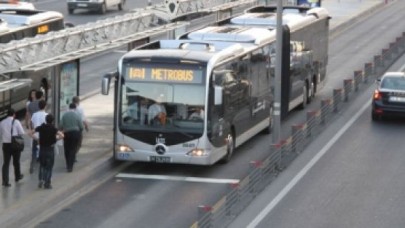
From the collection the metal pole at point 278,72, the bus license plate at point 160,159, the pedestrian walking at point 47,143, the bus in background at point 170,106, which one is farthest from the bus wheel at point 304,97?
the pedestrian walking at point 47,143

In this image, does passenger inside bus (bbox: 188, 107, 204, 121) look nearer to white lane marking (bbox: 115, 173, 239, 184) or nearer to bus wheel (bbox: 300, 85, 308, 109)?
white lane marking (bbox: 115, 173, 239, 184)

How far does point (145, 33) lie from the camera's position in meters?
32.2

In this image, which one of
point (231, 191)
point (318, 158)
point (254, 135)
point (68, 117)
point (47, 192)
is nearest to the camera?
point (231, 191)

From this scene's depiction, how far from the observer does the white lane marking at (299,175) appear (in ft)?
71.7

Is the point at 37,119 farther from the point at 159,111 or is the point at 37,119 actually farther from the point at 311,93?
the point at 311,93

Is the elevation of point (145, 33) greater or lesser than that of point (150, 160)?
greater

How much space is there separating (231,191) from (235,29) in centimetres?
1053

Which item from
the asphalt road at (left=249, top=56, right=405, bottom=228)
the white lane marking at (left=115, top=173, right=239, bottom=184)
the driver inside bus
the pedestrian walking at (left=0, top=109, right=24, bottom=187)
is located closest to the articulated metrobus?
the white lane marking at (left=115, top=173, right=239, bottom=184)

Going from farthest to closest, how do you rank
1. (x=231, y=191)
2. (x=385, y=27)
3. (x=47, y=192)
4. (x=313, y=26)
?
(x=385, y=27), (x=313, y=26), (x=47, y=192), (x=231, y=191)

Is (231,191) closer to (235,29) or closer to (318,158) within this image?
(318,158)

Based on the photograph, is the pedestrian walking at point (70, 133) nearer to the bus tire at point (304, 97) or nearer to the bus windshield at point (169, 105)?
the bus windshield at point (169, 105)

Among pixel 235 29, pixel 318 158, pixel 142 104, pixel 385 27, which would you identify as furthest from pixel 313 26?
pixel 385 27

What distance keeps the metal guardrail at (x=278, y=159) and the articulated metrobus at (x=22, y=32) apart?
724 cm

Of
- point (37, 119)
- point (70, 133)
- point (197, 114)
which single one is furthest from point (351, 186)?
point (37, 119)
